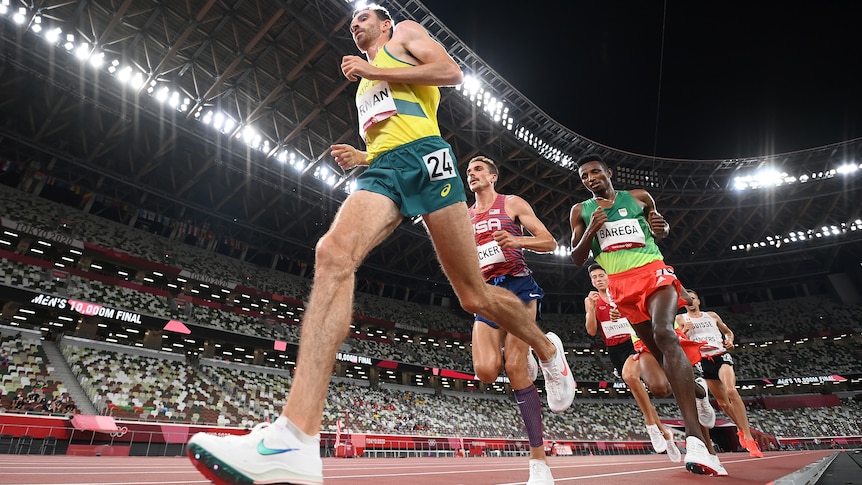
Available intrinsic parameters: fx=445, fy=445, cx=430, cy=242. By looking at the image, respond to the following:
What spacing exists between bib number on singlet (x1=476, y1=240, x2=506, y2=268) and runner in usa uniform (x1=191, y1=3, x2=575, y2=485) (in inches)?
40.3

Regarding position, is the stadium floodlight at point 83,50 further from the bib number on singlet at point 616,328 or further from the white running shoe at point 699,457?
the white running shoe at point 699,457

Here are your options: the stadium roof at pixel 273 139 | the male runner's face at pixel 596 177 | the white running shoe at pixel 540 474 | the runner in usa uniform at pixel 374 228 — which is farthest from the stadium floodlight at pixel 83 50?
the white running shoe at pixel 540 474

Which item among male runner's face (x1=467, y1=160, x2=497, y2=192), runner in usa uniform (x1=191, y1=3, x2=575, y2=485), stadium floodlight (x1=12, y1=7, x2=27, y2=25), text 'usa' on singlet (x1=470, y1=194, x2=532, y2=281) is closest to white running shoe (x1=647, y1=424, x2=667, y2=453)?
text 'usa' on singlet (x1=470, y1=194, x2=532, y2=281)

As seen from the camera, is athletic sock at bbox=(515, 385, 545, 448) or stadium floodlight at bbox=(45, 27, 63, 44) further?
stadium floodlight at bbox=(45, 27, 63, 44)

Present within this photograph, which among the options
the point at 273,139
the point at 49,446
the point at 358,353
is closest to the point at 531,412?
the point at 49,446

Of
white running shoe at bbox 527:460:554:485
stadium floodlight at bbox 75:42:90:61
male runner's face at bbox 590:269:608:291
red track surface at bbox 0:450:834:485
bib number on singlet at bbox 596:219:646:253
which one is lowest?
red track surface at bbox 0:450:834:485

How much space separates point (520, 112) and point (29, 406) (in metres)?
23.3

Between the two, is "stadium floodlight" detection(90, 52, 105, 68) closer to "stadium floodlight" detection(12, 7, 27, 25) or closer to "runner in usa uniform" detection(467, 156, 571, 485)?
"stadium floodlight" detection(12, 7, 27, 25)

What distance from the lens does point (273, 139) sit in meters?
22.1

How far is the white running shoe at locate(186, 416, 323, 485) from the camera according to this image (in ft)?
4.38

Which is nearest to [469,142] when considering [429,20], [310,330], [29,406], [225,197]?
[429,20]

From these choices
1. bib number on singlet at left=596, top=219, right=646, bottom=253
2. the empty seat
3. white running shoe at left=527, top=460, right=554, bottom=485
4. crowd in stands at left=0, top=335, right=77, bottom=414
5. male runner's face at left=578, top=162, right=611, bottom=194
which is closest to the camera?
white running shoe at left=527, top=460, right=554, bottom=485

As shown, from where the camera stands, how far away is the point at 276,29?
17.6m

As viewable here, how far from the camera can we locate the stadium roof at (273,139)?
54.6 ft
